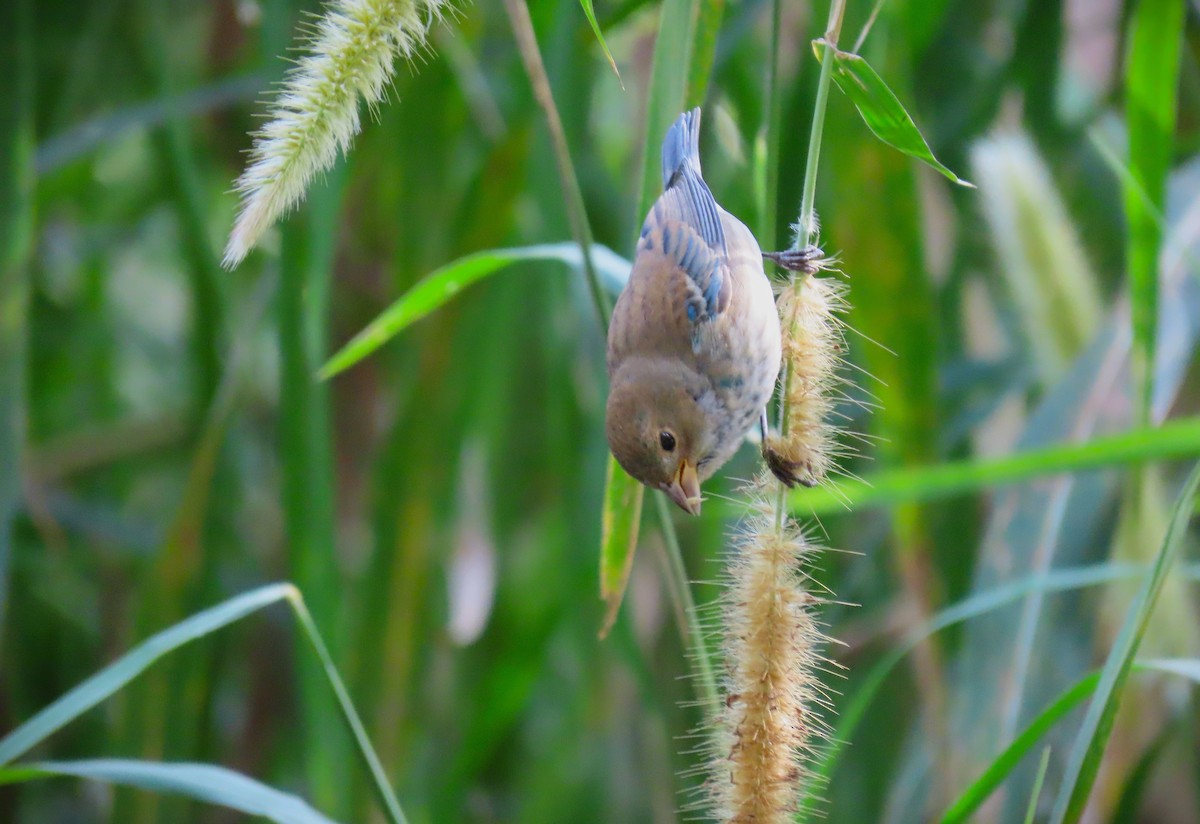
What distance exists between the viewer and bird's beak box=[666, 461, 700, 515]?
1110mm

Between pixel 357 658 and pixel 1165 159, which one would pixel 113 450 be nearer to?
pixel 357 658

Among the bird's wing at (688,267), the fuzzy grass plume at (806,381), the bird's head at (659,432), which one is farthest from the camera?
the bird's wing at (688,267)

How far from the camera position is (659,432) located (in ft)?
3.58

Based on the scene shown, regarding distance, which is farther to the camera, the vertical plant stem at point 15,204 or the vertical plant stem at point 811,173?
the vertical plant stem at point 15,204

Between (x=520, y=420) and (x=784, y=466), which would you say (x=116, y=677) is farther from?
(x=520, y=420)

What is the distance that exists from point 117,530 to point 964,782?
1.65m

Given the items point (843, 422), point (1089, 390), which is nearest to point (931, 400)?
point (1089, 390)

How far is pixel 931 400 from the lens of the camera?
1323mm

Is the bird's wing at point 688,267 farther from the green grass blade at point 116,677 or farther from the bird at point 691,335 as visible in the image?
the green grass blade at point 116,677

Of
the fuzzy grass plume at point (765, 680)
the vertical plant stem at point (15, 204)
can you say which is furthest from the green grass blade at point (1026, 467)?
the vertical plant stem at point (15, 204)

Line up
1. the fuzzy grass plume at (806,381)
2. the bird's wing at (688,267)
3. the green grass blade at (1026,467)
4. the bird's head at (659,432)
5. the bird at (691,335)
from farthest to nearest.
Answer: the bird's wing at (688,267)
the bird at (691,335)
the bird's head at (659,432)
the green grass blade at (1026,467)
the fuzzy grass plume at (806,381)

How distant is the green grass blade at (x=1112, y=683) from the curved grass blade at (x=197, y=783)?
21.3 inches

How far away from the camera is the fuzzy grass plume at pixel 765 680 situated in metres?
0.74

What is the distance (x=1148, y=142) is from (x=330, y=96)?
84 centimetres
